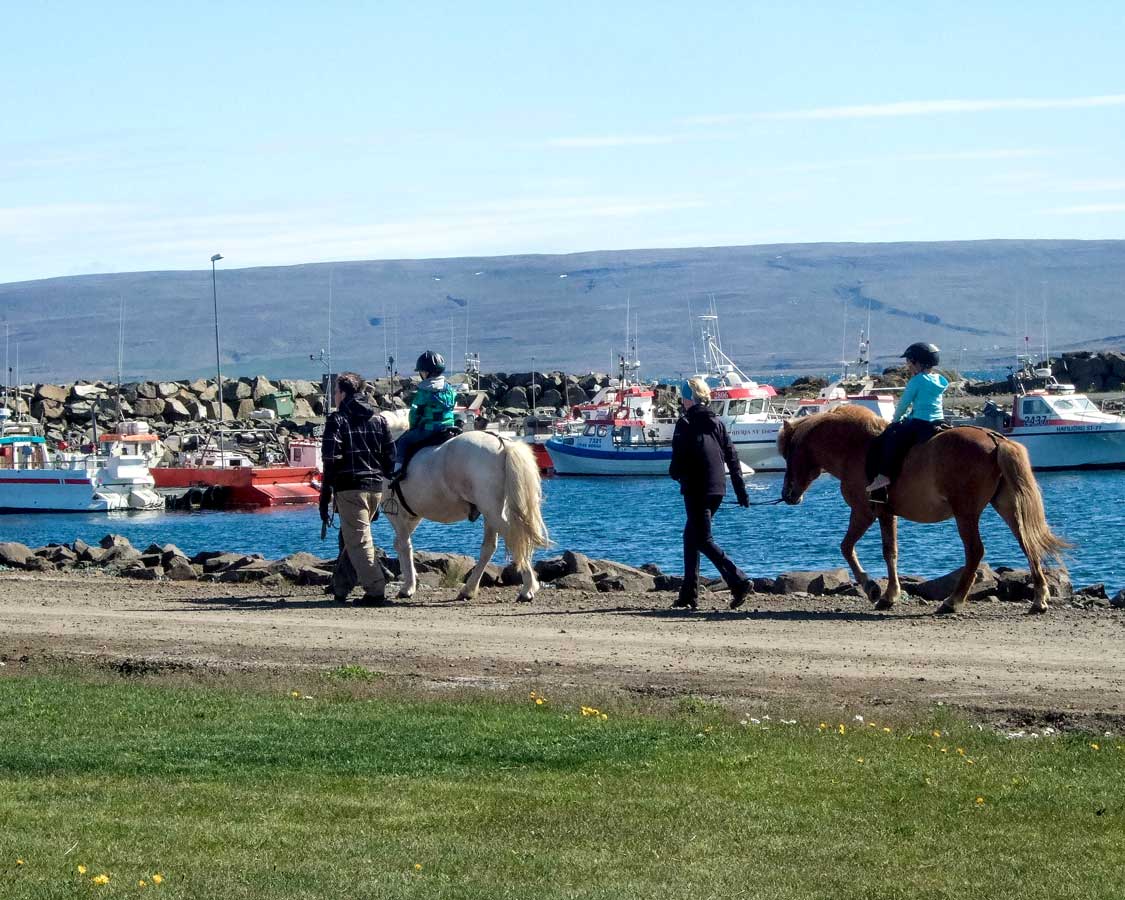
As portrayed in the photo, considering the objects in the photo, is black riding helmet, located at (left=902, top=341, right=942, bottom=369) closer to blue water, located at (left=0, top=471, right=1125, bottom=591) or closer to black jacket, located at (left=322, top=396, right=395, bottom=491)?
black jacket, located at (left=322, top=396, right=395, bottom=491)

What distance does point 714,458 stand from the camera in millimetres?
17141

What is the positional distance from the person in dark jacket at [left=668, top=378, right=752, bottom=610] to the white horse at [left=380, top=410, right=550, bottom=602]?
149 cm

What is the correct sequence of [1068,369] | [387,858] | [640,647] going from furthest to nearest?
1. [1068,369]
2. [640,647]
3. [387,858]

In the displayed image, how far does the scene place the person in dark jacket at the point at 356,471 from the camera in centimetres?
1759

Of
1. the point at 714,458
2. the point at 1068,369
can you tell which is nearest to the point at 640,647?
the point at 714,458

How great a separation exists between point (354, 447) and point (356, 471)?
0.82ft

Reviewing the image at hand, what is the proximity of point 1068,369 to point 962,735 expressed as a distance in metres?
124

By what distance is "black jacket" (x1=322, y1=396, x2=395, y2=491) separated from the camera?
57.6 ft

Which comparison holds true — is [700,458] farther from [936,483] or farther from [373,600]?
[373,600]

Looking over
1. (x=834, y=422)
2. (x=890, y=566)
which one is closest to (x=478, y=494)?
(x=834, y=422)

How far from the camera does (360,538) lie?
58.0 feet

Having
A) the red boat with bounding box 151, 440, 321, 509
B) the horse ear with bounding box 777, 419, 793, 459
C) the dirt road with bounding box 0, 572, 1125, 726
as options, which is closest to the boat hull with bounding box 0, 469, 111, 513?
the red boat with bounding box 151, 440, 321, 509

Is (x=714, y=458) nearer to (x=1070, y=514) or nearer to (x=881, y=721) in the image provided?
(x=881, y=721)

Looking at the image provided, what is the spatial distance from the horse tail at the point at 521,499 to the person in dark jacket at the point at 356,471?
4.72 feet
